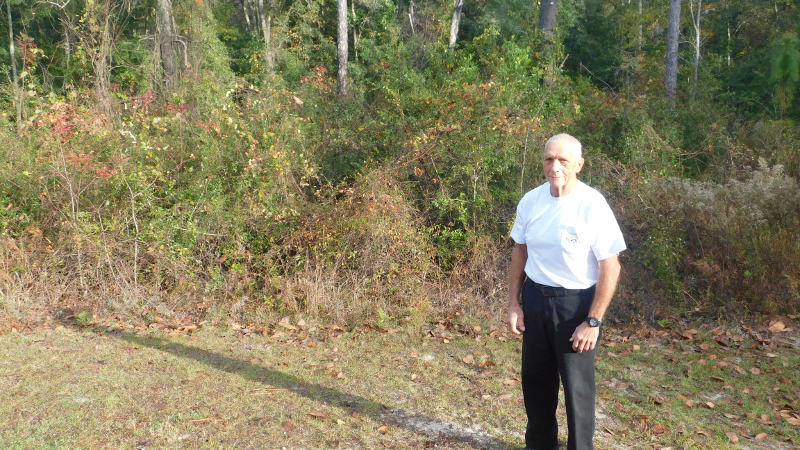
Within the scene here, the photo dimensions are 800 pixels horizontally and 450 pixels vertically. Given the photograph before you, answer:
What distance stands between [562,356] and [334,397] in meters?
2.17

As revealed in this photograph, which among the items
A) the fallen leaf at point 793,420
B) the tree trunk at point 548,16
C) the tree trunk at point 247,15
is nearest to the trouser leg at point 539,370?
the fallen leaf at point 793,420

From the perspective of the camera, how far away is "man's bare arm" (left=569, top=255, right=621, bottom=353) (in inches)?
126

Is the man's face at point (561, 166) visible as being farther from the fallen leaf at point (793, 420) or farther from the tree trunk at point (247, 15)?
the tree trunk at point (247, 15)

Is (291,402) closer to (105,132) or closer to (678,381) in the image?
(678,381)

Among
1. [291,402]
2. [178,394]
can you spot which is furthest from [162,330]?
[291,402]

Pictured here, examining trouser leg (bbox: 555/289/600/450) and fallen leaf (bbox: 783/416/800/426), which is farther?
fallen leaf (bbox: 783/416/800/426)

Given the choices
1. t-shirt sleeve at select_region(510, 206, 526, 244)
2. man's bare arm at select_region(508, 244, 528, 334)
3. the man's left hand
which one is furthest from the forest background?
the man's left hand

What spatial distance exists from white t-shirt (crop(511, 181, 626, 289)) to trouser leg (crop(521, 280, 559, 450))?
0.17m

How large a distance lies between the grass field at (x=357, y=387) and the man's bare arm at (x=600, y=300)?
1.24m

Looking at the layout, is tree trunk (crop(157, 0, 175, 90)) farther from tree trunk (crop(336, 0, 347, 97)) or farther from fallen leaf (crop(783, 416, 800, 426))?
fallen leaf (crop(783, 416, 800, 426))

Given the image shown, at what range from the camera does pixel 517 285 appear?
12.1 feet

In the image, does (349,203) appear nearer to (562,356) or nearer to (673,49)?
(562,356)

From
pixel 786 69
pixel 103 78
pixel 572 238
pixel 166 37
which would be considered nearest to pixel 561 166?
pixel 572 238

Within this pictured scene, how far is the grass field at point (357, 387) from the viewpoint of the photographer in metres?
4.22
